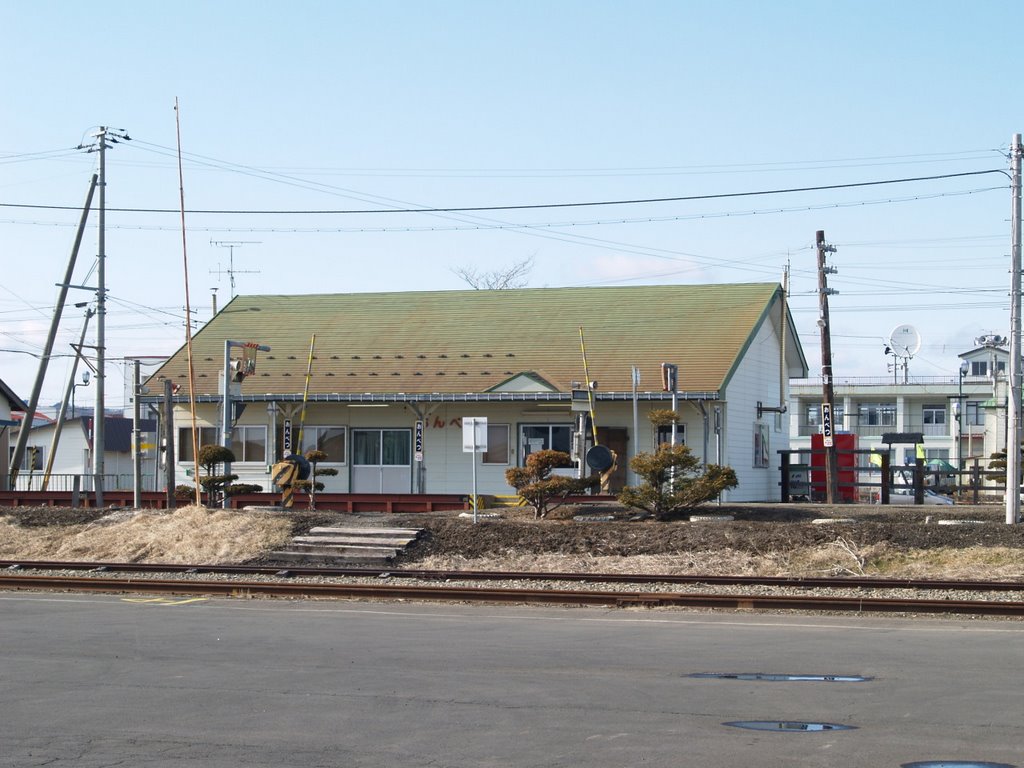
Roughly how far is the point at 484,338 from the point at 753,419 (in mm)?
8409

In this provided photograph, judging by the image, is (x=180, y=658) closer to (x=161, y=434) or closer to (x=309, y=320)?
(x=161, y=434)

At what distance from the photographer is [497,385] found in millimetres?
32812

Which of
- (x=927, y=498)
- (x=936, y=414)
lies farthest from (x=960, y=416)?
(x=927, y=498)

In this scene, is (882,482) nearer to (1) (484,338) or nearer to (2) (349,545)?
(1) (484,338)

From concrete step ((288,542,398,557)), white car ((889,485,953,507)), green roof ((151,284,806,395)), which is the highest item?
green roof ((151,284,806,395))

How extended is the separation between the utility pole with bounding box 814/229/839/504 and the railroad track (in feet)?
45.9

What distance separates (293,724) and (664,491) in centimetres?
1505

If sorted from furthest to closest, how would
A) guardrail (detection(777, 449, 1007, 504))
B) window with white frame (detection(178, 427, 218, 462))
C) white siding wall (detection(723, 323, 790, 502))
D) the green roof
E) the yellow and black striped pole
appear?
window with white frame (detection(178, 427, 218, 462)) → the green roof → white siding wall (detection(723, 323, 790, 502)) → guardrail (detection(777, 449, 1007, 504)) → the yellow and black striped pole

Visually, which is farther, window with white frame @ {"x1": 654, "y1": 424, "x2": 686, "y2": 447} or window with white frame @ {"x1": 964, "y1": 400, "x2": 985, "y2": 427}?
Result: window with white frame @ {"x1": 964, "y1": 400, "x2": 985, "y2": 427}

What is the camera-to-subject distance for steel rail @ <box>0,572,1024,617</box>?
14664 millimetres

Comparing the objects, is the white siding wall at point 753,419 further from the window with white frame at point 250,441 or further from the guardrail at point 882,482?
the window with white frame at point 250,441

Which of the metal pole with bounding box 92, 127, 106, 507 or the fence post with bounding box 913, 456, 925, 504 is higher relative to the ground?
the metal pole with bounding box 92, 127, 106, 507

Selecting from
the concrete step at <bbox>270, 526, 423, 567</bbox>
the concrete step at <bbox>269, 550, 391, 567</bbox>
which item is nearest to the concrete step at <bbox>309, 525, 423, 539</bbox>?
the concrete step at <bbox>270, 526, 423, 567</bbox>

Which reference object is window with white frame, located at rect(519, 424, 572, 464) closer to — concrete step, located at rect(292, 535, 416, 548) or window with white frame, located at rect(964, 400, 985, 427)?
concrete step, located at rect(292, 535, 416, 548)
